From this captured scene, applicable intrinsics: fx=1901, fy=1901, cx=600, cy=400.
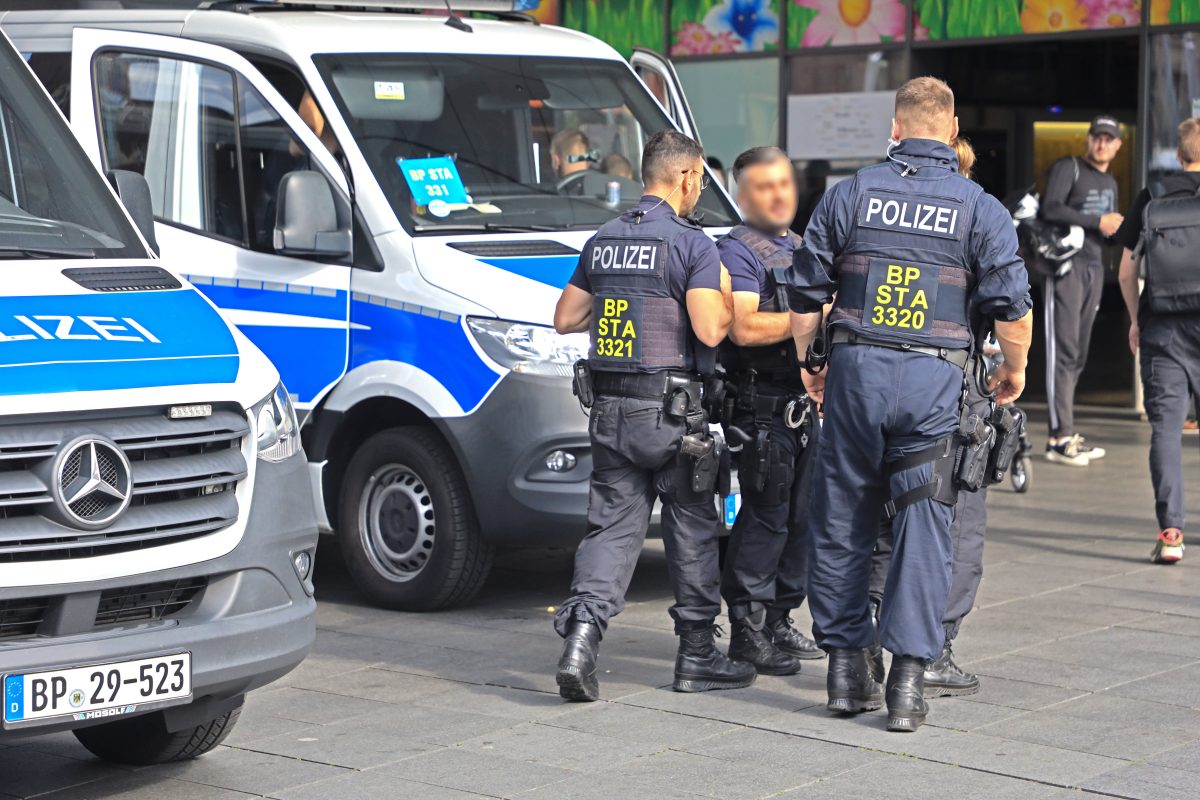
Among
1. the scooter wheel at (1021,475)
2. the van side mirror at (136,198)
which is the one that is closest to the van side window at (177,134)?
the van side mirror at (136,198)

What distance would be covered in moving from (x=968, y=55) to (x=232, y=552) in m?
11.5

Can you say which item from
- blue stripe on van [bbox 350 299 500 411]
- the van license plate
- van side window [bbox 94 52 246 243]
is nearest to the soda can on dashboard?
blue stripe on van [bbox 350 299 500 411]

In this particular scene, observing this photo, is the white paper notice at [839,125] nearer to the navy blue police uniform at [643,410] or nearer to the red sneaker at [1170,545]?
the red sneaker at [1170,545]

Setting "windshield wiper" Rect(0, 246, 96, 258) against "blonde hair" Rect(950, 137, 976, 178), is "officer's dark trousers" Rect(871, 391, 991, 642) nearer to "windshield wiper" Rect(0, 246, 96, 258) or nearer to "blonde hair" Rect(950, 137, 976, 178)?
"blonde hair" Rect(950, 137, 976, 178)

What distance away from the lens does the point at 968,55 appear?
15219mm

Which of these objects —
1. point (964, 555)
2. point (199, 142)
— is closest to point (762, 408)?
point (964, 555)

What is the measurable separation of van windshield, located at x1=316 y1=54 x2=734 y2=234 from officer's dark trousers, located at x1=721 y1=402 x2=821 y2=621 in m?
1.75

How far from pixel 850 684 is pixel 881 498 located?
579mm

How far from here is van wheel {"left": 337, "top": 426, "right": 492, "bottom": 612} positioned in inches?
289

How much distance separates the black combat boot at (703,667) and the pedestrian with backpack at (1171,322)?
305cm

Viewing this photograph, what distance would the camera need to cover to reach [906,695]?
5.67m

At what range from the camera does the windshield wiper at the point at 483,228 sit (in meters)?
7.41

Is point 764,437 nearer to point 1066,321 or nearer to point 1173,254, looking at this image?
point 1173,254

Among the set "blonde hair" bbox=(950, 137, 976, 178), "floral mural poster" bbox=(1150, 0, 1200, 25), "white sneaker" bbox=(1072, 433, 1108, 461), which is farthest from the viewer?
"floral mural poster" bbox=(1150, 0, 1200, 25)
